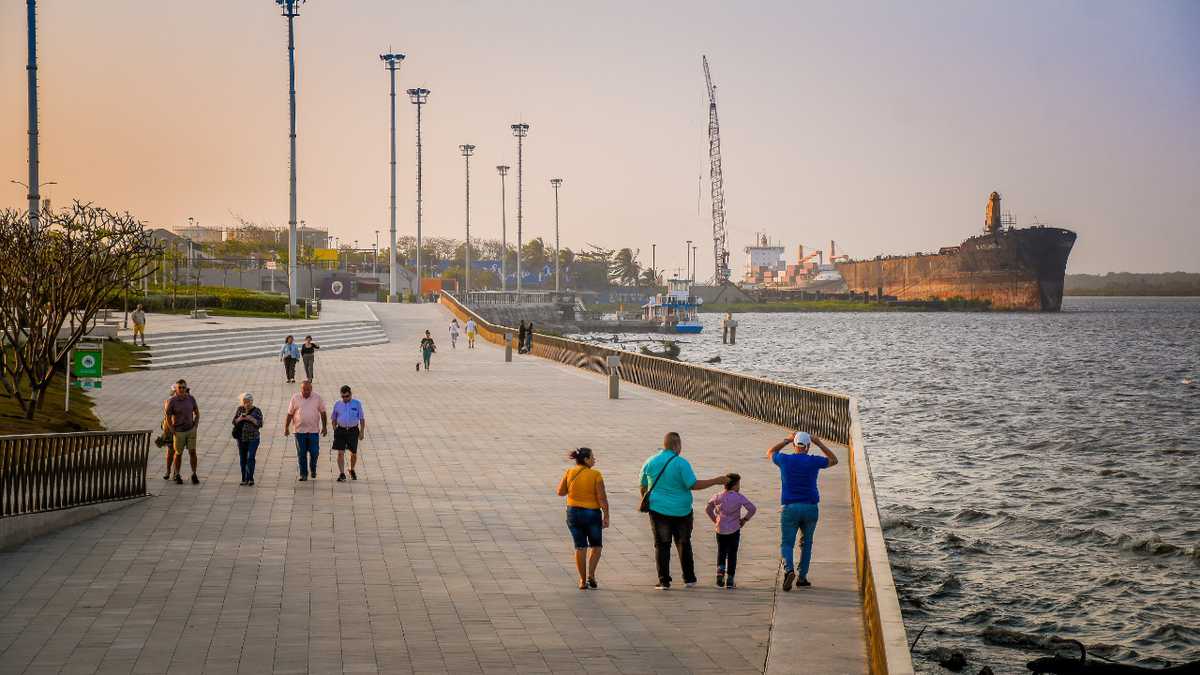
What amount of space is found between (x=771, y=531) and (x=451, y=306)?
70.8m

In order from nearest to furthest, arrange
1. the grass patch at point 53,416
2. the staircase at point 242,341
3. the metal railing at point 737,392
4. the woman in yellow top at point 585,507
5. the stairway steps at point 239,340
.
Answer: the woman in yellow top at point 585,507, the grass patch at point 53,416, the metal railing at point 737,392, the staircase at point 242,341, the stairway steps at point 239,340

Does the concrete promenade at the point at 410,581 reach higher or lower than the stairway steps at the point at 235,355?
lower

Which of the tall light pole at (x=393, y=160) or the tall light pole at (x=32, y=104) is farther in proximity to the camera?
the tall light pole at (x=393, y=160)

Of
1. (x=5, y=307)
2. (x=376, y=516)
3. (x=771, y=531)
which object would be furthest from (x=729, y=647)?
(x=5, y=307)

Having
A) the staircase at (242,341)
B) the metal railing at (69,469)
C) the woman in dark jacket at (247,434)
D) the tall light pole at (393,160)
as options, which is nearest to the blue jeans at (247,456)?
the woman in dark jacket at (247,434)

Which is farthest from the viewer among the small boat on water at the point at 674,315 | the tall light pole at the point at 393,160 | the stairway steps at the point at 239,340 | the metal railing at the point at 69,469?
the small boat on water at the point at 674,315

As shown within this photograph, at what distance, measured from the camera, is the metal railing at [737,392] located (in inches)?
915

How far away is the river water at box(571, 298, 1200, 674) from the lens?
18422mm

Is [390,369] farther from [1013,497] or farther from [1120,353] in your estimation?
[1120,353]

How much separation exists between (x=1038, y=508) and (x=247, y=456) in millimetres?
18033

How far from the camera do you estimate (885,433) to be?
46.2m

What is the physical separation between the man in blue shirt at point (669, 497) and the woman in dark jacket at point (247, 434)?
26.1 ft

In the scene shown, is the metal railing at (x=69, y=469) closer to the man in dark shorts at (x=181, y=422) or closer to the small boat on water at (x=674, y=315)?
the man in dark shorts at (x=181, y=422)

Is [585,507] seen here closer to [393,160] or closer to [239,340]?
[239,340]
